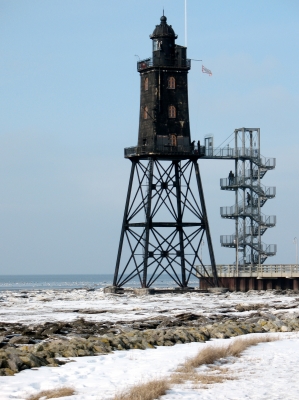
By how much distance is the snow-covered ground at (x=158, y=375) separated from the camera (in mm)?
17578

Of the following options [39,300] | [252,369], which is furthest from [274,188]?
[252,369]

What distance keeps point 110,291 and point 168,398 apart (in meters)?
46.2

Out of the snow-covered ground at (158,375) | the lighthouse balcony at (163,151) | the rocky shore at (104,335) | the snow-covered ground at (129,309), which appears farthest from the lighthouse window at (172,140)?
the snow-covered ground at (158,375)

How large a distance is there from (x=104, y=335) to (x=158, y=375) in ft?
22.4

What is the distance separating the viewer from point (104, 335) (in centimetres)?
2647

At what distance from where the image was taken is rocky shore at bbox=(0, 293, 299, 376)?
21.2 m

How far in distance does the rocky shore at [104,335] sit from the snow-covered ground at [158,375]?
0.50m

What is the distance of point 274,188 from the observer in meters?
76.0

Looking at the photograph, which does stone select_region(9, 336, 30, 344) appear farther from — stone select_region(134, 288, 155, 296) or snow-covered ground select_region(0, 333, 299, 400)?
stone select_region(134, 288, 155, 296)

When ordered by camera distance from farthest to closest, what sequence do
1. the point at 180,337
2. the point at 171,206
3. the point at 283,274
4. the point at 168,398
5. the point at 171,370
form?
the point at 283,274, the point at 171,206, the point at 180,337, the point at 171,370, the point at 168,398

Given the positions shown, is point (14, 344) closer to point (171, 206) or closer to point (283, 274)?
point (171, 206)

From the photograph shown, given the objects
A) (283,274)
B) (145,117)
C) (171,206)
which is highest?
(145,117)

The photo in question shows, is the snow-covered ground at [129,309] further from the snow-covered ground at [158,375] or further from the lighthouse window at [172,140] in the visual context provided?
the snow-covered ground at [158,375]

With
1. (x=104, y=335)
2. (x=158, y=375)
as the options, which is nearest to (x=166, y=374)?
(x=158, y=375)
